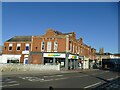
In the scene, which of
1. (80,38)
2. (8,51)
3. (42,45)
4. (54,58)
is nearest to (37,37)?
(42,45)

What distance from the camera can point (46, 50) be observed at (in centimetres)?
5094

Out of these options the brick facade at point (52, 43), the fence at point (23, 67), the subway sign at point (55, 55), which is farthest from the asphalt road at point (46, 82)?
the brick facade at point (52, 43)

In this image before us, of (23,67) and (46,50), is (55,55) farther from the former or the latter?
(23,67)

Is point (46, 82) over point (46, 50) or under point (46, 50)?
under

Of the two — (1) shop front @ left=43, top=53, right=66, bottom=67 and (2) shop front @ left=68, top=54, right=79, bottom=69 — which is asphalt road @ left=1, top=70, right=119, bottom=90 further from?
(2) shop front @ left=68, top=54, right=79, bottom=69

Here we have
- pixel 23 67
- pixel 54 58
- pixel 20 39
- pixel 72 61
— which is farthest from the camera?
pixel 20 39

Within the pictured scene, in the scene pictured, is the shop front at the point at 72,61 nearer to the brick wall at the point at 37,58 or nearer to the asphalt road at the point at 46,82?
the brick wall at the point at 37,58

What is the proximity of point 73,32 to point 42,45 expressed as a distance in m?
8.95

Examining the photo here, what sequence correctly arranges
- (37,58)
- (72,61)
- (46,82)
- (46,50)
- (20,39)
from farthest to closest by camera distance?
(20,39) < (72,61) < (37,58) < (46,50) < (46,82)

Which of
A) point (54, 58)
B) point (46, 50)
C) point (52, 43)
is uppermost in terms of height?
point (52, 43)

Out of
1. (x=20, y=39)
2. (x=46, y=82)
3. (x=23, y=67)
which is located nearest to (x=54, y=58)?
(x=23, y=67)

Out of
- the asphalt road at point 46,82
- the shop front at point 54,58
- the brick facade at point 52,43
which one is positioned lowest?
the asphalt road at point 46,82

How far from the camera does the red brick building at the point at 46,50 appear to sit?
5019 centimetres

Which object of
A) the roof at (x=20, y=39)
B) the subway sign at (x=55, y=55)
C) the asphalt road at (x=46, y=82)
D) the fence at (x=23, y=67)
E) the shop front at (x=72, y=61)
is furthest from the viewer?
the roof at (x=20, y=39)
